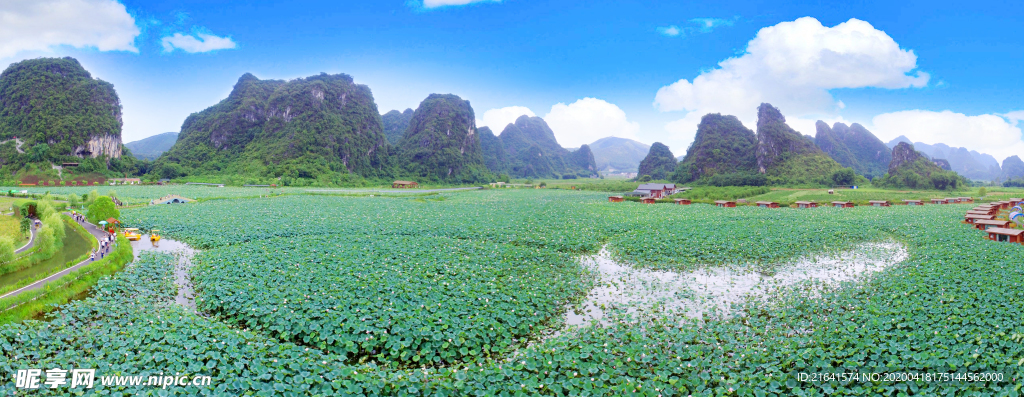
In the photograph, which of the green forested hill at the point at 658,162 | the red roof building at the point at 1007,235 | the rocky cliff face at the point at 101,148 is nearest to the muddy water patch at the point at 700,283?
the red roof building at the point at 1007,235

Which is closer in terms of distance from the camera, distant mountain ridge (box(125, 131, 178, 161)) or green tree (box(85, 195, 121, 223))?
green tree (box(85, 195, 121, 223))

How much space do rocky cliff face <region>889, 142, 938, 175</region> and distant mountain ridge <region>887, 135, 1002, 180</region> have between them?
2481 inches

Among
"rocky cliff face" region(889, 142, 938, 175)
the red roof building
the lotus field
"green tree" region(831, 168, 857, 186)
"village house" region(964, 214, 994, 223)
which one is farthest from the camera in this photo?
"rocky cliff face" region(889, 142, 938, 175)

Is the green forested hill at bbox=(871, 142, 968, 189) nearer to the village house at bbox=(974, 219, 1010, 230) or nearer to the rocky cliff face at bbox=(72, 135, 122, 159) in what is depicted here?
the village house at bbox=(974, 219, 1010, 230)

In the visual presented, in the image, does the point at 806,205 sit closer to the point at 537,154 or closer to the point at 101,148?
the point at 101,148

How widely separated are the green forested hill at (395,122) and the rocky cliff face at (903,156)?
101898mm

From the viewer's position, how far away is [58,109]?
210 ft

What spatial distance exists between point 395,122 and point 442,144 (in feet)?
148

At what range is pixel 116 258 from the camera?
41.7 ft

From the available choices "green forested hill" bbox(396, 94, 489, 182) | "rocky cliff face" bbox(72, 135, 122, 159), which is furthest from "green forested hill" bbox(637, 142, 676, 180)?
"rocky cliff face" bbox(72, 135, 122, 159)

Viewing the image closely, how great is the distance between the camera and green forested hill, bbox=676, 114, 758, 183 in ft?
218

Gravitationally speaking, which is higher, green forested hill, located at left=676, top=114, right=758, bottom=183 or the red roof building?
green forested hill, located at left=676, top=114, right=758, bottom=183

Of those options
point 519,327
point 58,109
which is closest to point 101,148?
point 58,109

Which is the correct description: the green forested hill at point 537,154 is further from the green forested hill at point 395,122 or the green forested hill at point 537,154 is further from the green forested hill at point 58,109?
the green forested hill at point 58,109
